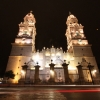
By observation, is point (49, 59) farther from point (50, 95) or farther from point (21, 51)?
point (50, 95)

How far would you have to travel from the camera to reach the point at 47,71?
4575 cm

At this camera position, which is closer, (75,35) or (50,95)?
(50,95)

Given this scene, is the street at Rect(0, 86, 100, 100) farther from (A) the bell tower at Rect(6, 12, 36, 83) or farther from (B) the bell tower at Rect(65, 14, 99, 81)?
(B) the bell tower at Rect(65, 14, 99, 81)

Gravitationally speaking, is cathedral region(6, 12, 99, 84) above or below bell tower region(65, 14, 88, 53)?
below

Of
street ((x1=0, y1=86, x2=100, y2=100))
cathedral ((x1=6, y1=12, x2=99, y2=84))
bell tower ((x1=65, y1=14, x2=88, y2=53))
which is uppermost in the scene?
bell tower ((x1=65, y1=14, x2=88, y2=53))

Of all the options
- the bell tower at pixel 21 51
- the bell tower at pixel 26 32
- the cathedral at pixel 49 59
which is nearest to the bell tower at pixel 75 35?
the cathedral at pixel 49 59

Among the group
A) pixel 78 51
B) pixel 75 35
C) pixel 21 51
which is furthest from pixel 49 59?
pixel 75 35

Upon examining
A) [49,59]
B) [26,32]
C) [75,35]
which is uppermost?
[26,32]

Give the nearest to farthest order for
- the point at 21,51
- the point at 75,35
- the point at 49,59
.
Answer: the point at 49,59 < the point at 21,51 < the point at 75,35

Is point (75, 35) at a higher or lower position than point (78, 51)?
higher

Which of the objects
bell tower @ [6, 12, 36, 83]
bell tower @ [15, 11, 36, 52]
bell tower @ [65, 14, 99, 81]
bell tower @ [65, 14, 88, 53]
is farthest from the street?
bell tower @ [65, 14, 88, 53]

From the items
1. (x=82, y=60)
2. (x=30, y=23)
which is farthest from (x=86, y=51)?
(x=30, y=23)

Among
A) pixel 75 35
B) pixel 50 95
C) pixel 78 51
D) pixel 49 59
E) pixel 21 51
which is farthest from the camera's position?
pixel 75 35

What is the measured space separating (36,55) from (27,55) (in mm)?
4727
